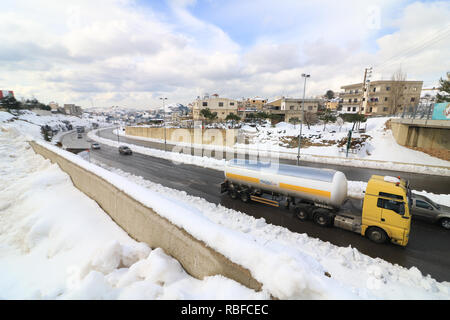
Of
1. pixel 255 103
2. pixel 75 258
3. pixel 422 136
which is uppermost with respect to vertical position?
pixel 255 103

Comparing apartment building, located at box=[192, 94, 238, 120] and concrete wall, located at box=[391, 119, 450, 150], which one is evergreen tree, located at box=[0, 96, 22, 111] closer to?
apartment building, located at box=[192, 94, 238, 120]

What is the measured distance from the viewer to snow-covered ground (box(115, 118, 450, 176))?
24.1m

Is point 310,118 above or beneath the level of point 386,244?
above

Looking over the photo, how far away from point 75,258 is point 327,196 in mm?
11829

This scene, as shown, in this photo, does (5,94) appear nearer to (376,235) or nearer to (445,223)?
(376,235)

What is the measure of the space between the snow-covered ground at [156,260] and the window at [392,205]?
2.40 metres

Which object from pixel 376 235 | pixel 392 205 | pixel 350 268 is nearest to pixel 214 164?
pixel 376 235

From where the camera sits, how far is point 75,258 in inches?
285

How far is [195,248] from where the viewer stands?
561 centimetres

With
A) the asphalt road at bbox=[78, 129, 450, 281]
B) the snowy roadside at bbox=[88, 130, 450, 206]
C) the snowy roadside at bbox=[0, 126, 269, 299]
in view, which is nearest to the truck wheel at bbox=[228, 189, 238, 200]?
the asphalt road at bbox=[78, 129, 450, 281]

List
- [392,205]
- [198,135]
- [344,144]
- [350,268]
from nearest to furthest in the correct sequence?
[350,268]
[392,205]
[344,144]
[198,135]
